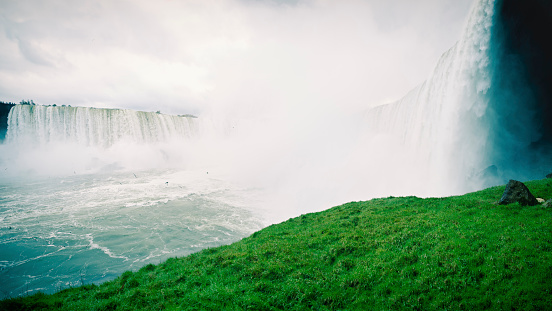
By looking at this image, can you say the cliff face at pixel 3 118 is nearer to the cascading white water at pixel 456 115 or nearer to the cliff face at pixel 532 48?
the cascading white water at pixel 456 115

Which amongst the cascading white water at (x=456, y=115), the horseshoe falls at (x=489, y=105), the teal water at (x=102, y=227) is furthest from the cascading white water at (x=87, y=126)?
the horseshoe falls at (x=489, y=105)

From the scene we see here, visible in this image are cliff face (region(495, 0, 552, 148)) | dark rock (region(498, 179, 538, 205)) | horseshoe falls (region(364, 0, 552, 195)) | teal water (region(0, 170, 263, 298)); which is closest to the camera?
dark rock (region(498, 179, 538, 205))

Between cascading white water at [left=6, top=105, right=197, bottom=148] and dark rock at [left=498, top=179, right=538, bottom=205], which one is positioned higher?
cascading white water at [left=6, top=105, right=197, bottom=148]

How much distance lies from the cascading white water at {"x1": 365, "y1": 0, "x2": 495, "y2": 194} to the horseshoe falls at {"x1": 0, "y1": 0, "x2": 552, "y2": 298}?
128 mm

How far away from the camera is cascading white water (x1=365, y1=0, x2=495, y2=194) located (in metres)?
20.6

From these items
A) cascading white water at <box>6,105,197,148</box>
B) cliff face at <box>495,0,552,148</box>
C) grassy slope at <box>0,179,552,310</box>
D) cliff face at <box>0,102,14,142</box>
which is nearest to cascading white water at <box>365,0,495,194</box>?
cliff face at <box>495,0,552,148</box>

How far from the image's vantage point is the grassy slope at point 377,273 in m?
6.07

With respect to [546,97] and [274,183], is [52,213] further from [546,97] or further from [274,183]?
[546,97]

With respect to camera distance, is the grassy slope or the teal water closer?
the grassy slope

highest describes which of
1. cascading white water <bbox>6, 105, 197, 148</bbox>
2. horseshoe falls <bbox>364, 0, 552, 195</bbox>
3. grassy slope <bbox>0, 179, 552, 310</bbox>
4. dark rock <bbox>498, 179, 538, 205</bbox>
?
cascading white water <bbox>6, 105, 197, 148</bbox>

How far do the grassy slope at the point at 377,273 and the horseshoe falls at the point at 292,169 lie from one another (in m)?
10.3

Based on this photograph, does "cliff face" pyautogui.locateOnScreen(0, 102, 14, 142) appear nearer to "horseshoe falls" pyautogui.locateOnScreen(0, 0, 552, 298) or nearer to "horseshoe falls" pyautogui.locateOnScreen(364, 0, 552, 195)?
"horseshoe falls" pyautogui.locateOnScreen(0, 0, 552, 298)

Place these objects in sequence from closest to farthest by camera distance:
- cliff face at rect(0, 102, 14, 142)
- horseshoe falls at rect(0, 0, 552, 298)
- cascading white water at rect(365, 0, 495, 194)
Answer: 1. horseshoe falls at rect(0, 0, 552, 298)
2. cascading white water at rect(365, 0, 495, 194)
3. cliff face at rect(0, 102, 14, 142)

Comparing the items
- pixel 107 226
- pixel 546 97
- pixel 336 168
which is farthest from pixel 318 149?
pixel 107 226
